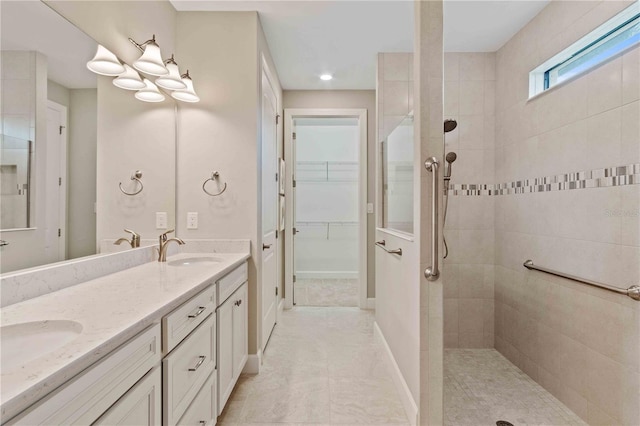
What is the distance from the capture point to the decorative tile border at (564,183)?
61.4 inches

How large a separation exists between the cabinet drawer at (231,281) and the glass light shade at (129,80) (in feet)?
3.98

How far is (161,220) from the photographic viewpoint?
2137 millimetres

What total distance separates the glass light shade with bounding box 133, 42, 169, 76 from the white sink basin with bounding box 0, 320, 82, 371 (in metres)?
1.51

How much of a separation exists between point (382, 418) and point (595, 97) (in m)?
2.13

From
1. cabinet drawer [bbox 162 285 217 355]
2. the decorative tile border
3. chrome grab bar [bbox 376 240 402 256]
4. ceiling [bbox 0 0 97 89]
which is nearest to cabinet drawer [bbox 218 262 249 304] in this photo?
cabinet drawer [bbox 162 285 217 355]

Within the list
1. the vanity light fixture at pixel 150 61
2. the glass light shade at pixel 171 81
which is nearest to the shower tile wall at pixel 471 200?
the glass light shade at pixel 171 81

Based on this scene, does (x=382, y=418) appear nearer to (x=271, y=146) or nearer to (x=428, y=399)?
(x=428, y=399)

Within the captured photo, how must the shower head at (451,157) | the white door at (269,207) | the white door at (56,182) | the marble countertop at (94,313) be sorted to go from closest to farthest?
the marble countertop at (94,313) < the white door at (56,182) < the shower head at (451,157) < the white door at (269,207)

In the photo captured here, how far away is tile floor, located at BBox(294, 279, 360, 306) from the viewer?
4039 mm

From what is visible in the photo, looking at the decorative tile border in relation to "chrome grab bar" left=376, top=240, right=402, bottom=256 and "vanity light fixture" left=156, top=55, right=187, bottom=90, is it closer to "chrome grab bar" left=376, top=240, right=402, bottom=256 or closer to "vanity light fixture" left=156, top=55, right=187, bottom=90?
"chrome grab bar" left=376, top=240, right=402, bottom=256

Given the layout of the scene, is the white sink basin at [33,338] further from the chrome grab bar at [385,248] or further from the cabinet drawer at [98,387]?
the chrome grab bar at [385,248]

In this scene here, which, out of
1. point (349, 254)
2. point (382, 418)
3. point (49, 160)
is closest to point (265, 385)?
point (382, 418)

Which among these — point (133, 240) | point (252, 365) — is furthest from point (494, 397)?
point (133, 240)

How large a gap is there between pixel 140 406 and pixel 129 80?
5.56ft
